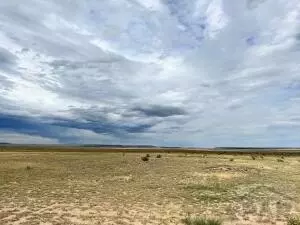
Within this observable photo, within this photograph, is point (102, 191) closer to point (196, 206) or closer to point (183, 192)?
point (183, 192)

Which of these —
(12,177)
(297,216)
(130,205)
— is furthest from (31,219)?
(12,177)

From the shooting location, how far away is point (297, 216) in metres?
19.8

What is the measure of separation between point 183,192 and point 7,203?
38.3 feet

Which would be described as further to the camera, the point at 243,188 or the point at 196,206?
the point at 243,188

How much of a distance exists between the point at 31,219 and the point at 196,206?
30.4ft

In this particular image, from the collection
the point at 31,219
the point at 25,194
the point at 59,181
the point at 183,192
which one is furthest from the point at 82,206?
the point at 59,181

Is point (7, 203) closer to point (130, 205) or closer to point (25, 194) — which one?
point (25, 194)

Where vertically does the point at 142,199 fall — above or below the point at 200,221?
above

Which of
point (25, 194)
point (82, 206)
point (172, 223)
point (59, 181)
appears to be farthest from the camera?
point (59, 181)

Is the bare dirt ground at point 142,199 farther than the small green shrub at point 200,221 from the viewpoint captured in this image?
Yes

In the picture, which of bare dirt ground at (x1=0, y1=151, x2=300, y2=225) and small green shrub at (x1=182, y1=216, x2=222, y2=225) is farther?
bare dirt ground at (x1=0, y1=151, x2=300, y2=225)

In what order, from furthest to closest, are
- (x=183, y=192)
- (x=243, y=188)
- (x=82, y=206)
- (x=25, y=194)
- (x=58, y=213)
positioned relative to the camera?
(x=243, y=188), (x=183, y=192), (x=25, y=194), (x=82, y=206), (x=58, y=213)

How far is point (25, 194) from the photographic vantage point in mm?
24609

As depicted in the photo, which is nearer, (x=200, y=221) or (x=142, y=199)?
(x=200, y=221)
